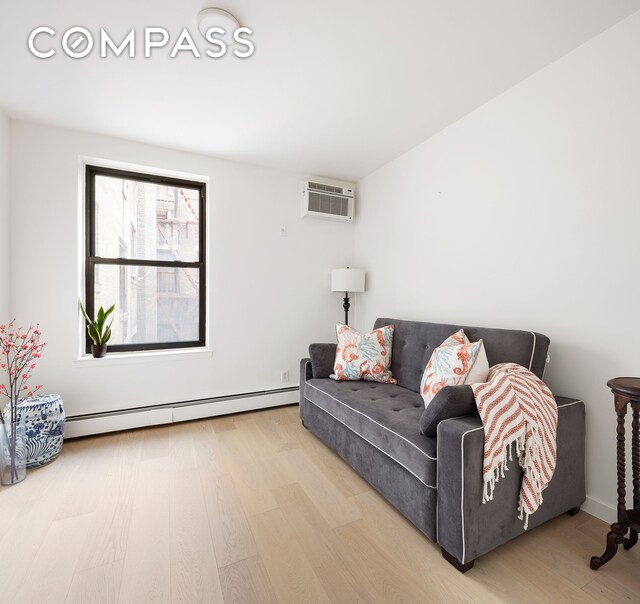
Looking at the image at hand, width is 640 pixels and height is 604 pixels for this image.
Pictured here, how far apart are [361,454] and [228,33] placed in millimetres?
2383

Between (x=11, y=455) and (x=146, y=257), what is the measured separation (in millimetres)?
1672

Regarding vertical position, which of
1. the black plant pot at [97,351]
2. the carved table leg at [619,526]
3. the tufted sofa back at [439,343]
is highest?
the tufted sofa back at [439,343]

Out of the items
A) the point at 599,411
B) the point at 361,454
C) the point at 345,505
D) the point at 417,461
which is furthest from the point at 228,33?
the point at 599,411

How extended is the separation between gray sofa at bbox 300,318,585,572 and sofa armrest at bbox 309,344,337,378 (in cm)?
27

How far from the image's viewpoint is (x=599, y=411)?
1622 millimetres

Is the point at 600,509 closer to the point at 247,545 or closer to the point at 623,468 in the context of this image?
the point at 623,468

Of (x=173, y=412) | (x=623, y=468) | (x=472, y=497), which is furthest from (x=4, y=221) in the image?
(x=623, y=468)

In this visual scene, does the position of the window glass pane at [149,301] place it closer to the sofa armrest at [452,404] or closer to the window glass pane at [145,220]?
the window glass pane at [145,220]

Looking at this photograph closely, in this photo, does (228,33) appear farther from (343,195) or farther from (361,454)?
(361,454)

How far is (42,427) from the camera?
2.11 metres

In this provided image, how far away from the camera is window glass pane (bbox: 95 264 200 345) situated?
2.75 meters

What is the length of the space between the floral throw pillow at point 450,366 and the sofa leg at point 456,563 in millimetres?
628

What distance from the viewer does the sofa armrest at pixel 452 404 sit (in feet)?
4.47

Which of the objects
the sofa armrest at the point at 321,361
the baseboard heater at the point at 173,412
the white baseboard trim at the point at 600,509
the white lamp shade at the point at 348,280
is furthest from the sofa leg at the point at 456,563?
the white lamp shade at the point at 348,280
